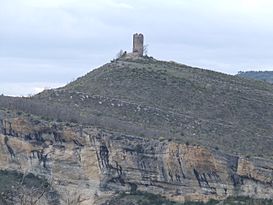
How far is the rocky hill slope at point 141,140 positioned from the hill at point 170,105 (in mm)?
74

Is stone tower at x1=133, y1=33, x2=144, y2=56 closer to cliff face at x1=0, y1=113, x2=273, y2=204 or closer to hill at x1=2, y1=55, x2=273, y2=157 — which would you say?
hill at x1=2, y1=55, x2=273, y2=157

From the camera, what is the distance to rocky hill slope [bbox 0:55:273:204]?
54750 millimetres

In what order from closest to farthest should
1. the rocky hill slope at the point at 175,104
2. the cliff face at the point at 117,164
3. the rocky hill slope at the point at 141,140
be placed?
the cliff face at the point at 117,164
the rocky hill slope at the point at 141,140
the rocky hill slope at the point at 175,104

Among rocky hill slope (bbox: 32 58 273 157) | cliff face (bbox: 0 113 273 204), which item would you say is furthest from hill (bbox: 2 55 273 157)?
cliff face (bbox: 0 113 273 204)

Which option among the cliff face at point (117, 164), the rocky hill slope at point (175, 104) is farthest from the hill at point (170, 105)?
the cliff face at point (117, 164)

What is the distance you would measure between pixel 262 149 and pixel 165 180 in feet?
21.8

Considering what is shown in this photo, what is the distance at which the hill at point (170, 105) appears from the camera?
59.2 meters

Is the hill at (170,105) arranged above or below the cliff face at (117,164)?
above

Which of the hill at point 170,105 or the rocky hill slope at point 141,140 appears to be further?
the hill at point 170,105

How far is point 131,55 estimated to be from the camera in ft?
249

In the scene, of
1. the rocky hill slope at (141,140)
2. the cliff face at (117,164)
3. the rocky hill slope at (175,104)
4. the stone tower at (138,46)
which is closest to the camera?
the cliff face at (117,164)

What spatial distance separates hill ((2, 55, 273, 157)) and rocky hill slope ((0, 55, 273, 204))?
0.24ft

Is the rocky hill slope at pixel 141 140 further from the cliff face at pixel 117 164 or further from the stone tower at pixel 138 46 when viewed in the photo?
the stone tower at pixel 138 46

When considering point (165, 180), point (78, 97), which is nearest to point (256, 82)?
point (78, 97)
